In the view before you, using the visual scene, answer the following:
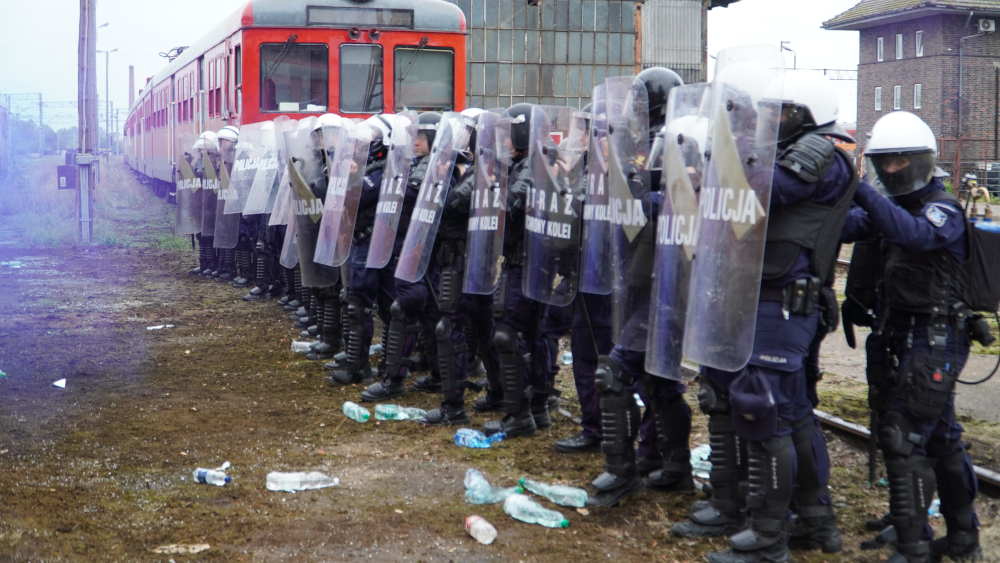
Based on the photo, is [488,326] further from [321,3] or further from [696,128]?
[321,3]

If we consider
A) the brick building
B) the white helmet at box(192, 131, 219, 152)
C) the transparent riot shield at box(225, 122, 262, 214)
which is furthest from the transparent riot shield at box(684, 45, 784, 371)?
the brick building

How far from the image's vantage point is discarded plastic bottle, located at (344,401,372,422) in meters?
5.95

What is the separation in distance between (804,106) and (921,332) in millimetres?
958

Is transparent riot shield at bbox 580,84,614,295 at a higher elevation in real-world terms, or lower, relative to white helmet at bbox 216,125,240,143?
lower

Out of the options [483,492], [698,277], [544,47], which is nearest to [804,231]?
[698,277]

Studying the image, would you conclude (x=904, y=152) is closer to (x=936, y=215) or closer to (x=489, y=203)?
(x=936, y=215)

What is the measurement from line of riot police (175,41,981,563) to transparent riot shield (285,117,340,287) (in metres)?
0.98

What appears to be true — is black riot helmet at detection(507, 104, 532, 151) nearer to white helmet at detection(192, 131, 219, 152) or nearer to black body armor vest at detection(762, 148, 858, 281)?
black body armor vest at detection(762, 148, 858, 281)

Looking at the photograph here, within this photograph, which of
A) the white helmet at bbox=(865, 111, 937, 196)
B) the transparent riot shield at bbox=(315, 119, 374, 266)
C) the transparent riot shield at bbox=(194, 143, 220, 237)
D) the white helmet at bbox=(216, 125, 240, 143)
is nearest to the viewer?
the white helmet at bbox=(865, 111, 937, 196)

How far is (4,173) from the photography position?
31516 millimetres

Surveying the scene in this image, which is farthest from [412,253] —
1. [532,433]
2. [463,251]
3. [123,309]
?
[123,309]

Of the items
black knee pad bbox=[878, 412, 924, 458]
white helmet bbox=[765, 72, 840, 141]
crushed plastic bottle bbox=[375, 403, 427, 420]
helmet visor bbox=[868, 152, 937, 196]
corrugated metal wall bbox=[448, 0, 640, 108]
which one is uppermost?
corrugated metal wall bbox=[448, 0, 640, 108]

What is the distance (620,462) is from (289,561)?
1511mm

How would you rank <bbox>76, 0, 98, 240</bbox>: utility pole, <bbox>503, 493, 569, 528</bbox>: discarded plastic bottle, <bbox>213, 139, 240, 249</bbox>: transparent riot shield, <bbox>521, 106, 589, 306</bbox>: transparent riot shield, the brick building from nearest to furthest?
<bbox>503, 493, 569, 528</bbox>: discarded plastic bottle, <bbox>521, 106, 589, 306</bbox>: transparent riot shield, <bbox>213, 139, 240, 249</bbox>: transparent riot shield, <bbox>76, 0, 98, 240</bbox>: utility pole, the brick building
